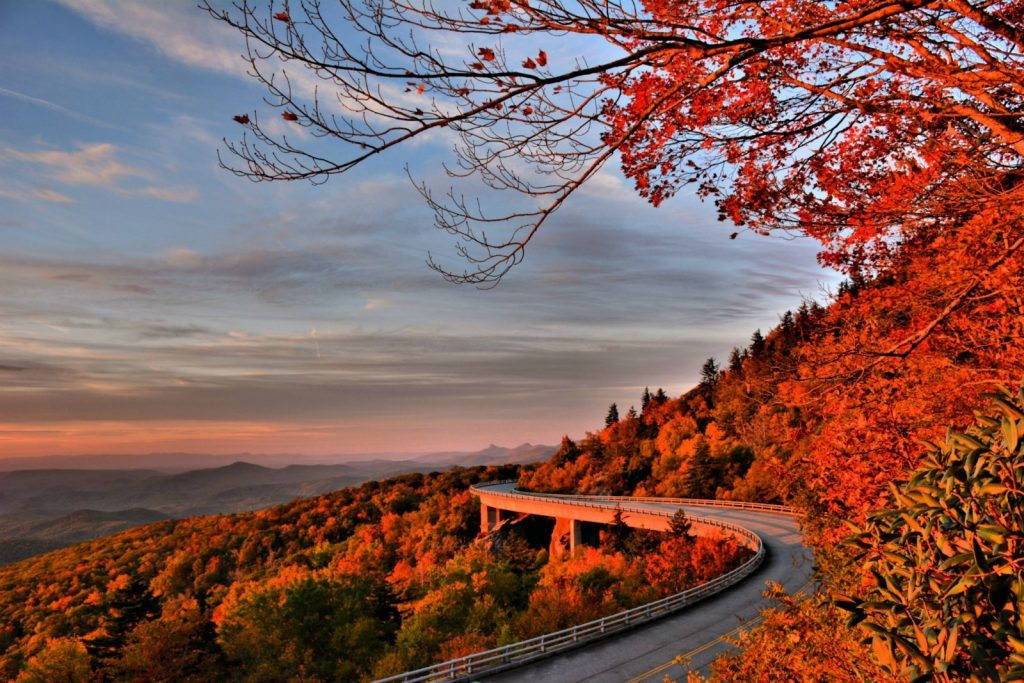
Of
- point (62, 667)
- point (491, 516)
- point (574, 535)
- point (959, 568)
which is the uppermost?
point (959, 568)

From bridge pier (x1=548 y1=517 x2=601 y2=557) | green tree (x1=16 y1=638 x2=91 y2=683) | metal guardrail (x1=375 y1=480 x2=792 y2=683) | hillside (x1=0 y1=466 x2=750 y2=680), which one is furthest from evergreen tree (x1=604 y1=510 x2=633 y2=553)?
green tree (x1=16 y1=638 x2=91 y2=683)

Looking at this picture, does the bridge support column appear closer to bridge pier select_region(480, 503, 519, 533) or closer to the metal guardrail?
bridge pier select_region(480, 503, 519, 533)

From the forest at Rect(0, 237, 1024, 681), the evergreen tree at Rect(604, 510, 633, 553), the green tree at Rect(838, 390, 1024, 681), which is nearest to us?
the green tree at Rect(838, 390, 1024, 681)

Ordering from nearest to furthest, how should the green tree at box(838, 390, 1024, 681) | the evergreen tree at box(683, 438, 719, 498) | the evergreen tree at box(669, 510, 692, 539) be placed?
1. the green tree at box(838, 390, 1024, 681)
2. the evergreen tree at box(669, 510, 692, 539)
3. the evergreen tree at box(683, 438, 719, 498)

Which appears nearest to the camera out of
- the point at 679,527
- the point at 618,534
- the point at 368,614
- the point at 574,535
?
the point at 368,614

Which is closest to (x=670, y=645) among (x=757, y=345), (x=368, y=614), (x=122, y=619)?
(x=368, y=614)

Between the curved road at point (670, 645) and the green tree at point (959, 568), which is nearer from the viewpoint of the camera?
the green tree at point (959, 568)

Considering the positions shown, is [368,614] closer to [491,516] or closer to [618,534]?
[618,534]

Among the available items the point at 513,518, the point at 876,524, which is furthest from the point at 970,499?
the point at 513,518

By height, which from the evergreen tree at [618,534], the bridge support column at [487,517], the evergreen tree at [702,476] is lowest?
the bridge support column at [487,517]

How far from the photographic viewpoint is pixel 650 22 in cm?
505

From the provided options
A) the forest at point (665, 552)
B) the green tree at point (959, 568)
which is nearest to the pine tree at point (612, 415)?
the forest at point (665, 552)

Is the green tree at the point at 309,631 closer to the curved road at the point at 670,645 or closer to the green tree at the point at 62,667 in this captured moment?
the green tree at the point at 62,667

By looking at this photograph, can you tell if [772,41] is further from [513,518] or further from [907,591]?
[513,518]
